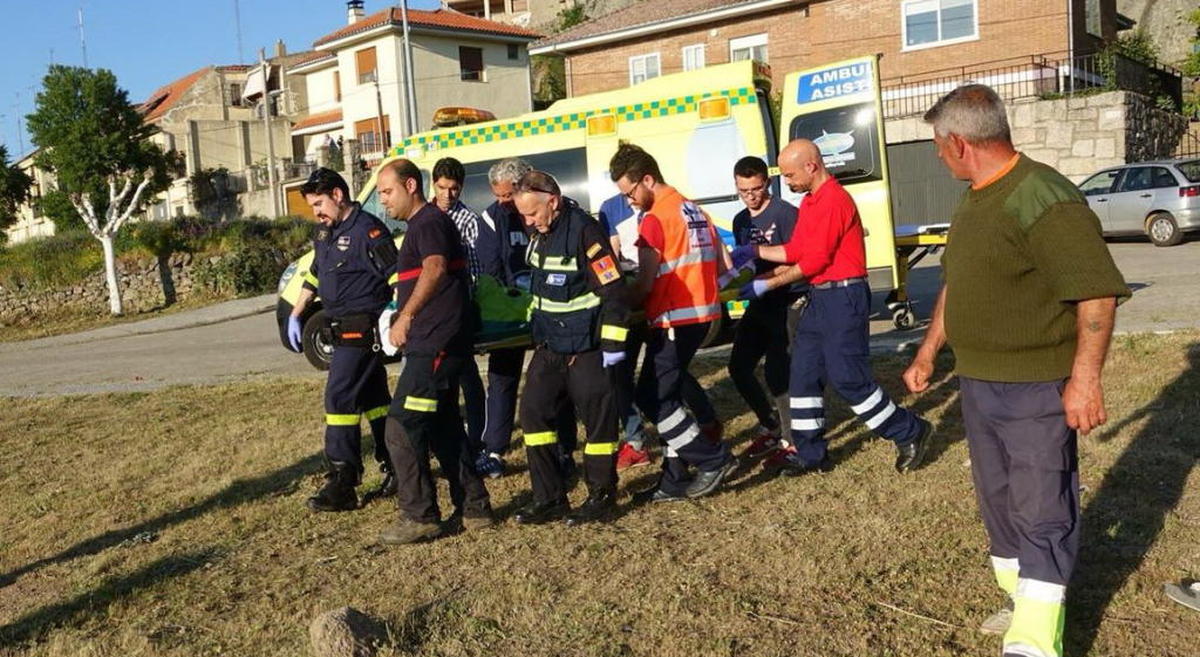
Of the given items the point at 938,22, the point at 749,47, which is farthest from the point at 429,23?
the point at 938,22

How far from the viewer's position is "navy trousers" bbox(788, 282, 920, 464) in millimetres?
5805

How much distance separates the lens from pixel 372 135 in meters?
44.2

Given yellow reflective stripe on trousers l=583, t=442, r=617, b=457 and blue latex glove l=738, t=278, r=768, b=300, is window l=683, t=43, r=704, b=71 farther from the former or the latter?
yellow reflective stripe on trousers l=583, t=442, r=617, b=457

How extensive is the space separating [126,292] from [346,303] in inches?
847

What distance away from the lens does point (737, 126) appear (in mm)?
10102

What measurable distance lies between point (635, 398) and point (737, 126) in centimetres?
498

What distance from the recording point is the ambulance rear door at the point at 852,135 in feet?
33.6

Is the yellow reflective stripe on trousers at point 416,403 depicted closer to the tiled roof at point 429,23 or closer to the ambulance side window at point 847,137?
the ambulance side window at point 847,137

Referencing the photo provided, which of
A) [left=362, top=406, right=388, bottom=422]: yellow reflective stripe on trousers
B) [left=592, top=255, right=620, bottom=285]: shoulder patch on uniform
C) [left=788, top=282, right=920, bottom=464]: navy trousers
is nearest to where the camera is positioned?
[left=592, top=255, right=620, bottom=285]: shoulder patch on uniform

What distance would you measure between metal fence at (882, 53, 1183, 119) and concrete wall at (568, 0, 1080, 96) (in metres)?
0.31

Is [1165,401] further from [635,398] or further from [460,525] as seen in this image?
[460,525]

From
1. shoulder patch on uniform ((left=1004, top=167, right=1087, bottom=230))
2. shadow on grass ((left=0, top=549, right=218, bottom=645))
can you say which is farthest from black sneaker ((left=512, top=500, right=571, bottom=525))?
shoulder patch on uniform ((left=1004, top=167, right=1087, bottom=230))

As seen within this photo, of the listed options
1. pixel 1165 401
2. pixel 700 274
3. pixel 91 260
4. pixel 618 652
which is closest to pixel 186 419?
pixel 700 274

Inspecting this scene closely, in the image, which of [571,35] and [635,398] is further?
[571,35]
